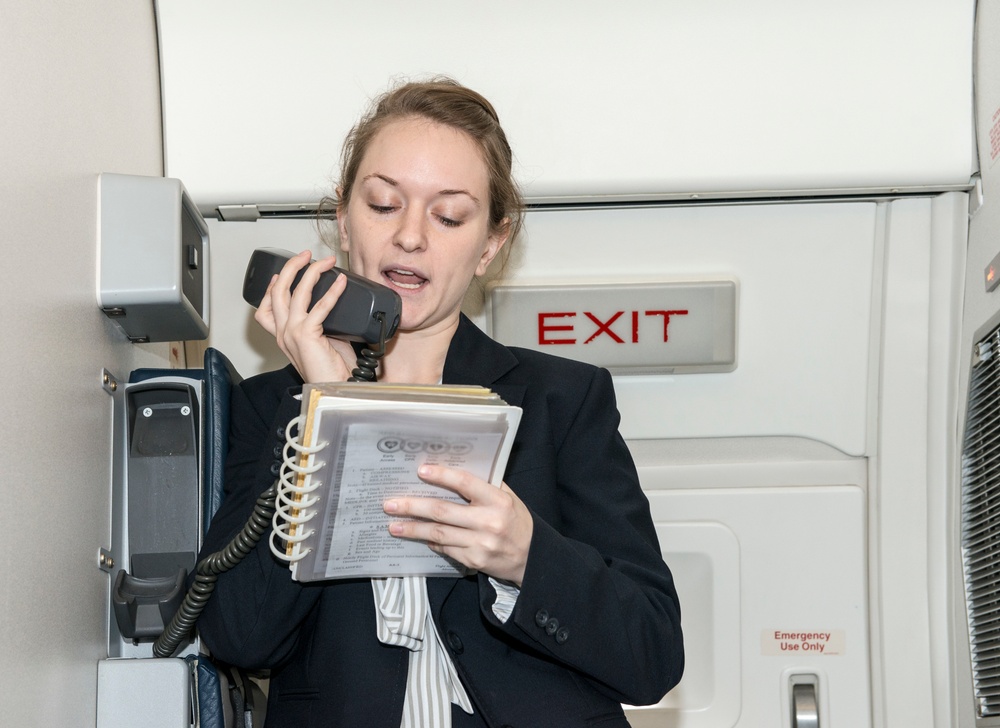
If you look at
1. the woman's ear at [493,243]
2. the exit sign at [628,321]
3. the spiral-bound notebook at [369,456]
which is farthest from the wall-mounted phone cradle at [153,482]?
the exit sign at [628,321]

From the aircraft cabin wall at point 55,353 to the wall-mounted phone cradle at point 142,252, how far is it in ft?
0.08

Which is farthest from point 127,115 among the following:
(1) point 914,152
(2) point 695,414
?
(1) point 914,152

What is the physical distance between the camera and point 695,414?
97.5 inches

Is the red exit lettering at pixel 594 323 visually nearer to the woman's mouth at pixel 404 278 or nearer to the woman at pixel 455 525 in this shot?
the woman at pixel 455 525

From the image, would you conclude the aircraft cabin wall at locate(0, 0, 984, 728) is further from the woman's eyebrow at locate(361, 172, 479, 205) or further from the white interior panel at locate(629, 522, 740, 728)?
the woman's eyebrow at locate(361, 172, 479, 205)

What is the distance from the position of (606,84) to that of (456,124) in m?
0.40

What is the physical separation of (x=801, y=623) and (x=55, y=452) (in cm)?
156

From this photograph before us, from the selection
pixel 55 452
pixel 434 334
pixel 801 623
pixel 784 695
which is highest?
pixel 434 334

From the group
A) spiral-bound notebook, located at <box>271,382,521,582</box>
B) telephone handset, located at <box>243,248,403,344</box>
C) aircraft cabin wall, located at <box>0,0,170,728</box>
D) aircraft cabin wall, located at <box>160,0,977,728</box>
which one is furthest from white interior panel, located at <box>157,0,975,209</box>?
spiral-bound notebook, located at <box>271,382,521,582</box>

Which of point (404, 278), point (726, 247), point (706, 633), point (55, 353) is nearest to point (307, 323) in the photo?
point (404, 278)

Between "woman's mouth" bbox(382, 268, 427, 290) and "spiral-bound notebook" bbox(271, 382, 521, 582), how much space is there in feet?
1.47

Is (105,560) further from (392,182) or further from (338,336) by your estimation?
(392,182)

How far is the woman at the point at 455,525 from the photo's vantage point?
164 centimetres

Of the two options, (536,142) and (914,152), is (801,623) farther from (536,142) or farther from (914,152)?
(536,142)
